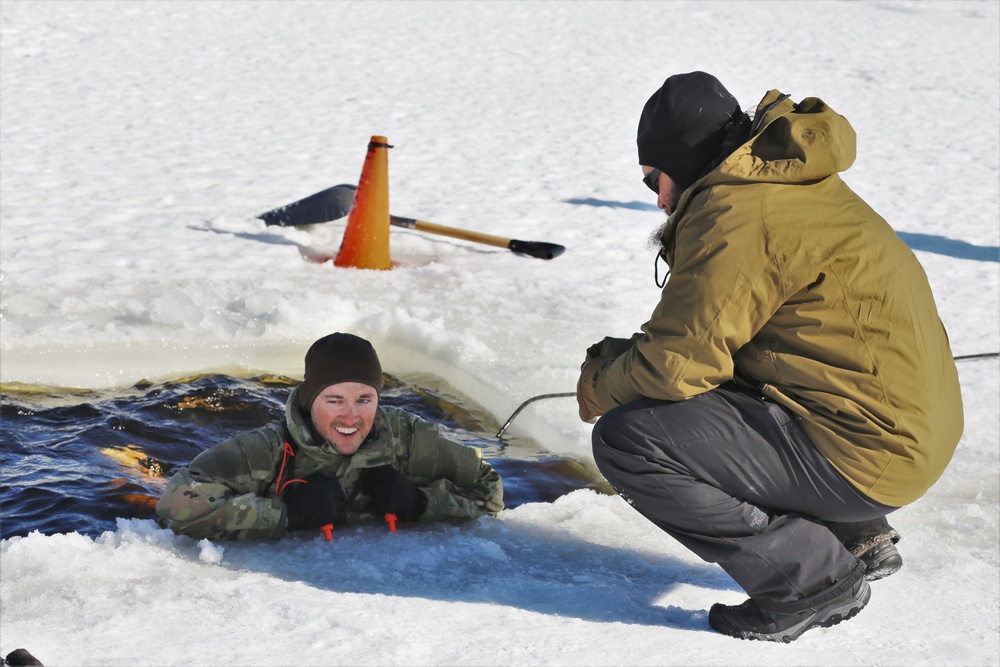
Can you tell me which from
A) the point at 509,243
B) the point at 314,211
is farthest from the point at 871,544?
the point at 314,211

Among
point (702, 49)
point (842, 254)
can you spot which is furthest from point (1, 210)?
point (702, 49)

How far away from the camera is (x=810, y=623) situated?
2.74 m

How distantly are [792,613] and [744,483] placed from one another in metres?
0.34

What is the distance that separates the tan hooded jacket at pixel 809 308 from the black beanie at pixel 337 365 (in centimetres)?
112

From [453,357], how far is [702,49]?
29.9ft

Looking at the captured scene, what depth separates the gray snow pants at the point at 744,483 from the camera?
2.68 meters

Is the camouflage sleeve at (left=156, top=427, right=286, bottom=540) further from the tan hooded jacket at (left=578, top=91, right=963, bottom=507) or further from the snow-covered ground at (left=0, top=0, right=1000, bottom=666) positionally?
the tan hooded jacket at (left=578, top=91, right=963, bottom=507)

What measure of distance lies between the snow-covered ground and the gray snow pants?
0.21 m

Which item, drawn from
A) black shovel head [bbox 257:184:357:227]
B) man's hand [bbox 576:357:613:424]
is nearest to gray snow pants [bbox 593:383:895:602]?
man's hand [bbox 576:357:613:424]

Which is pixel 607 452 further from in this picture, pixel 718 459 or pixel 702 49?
pixel 702 49

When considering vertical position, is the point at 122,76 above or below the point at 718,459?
above

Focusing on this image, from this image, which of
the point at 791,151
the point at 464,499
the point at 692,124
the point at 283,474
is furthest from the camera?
the point at 464,499

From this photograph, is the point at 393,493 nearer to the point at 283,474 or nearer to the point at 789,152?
the point at 283,474

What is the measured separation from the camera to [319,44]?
13039 mm
